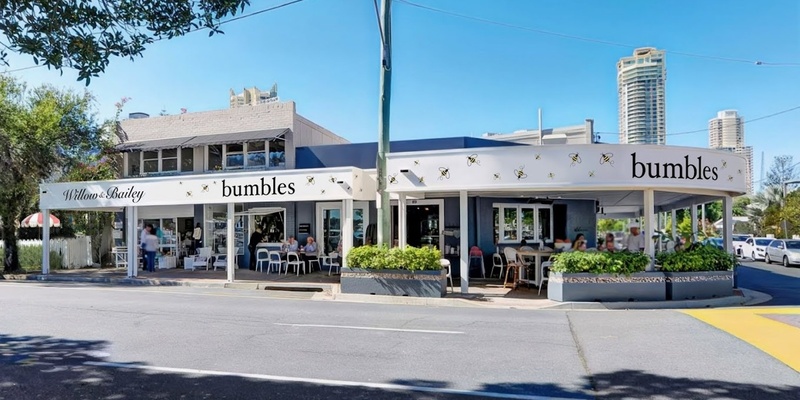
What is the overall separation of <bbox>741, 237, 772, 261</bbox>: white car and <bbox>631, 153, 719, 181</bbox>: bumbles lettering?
62.4ft

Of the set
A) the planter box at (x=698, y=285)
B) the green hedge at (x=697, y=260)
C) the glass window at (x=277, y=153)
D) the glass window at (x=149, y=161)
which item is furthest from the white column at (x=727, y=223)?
the glass window at (x=149, y=161)

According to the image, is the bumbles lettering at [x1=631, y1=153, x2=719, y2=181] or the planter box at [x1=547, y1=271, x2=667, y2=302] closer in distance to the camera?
the planter box at [x1=547, y1=271, x2=667, y2=302]

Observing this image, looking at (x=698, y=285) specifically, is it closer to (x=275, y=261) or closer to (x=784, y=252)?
(x=275, y=261)

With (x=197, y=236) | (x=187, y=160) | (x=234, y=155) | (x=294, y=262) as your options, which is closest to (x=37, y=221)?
(x=187, y=160)

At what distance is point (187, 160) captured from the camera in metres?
21.3

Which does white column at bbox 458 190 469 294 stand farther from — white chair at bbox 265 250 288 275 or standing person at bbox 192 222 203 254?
standing person at bbox 192 222 203 254

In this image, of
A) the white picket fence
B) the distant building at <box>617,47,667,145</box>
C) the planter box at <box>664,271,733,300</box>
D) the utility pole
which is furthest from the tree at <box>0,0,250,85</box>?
the distant building at <box>617,47,667,145</box>

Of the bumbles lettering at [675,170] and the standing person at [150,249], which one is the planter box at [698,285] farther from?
the standing person at [150,249]

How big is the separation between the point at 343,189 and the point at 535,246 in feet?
26.3

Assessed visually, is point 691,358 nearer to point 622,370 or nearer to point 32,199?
point 622,370

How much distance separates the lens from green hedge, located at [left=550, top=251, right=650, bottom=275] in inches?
470

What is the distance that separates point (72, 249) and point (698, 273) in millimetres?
23223

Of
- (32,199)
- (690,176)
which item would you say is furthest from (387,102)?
(32,199)

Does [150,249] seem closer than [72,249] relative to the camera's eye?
Yes
